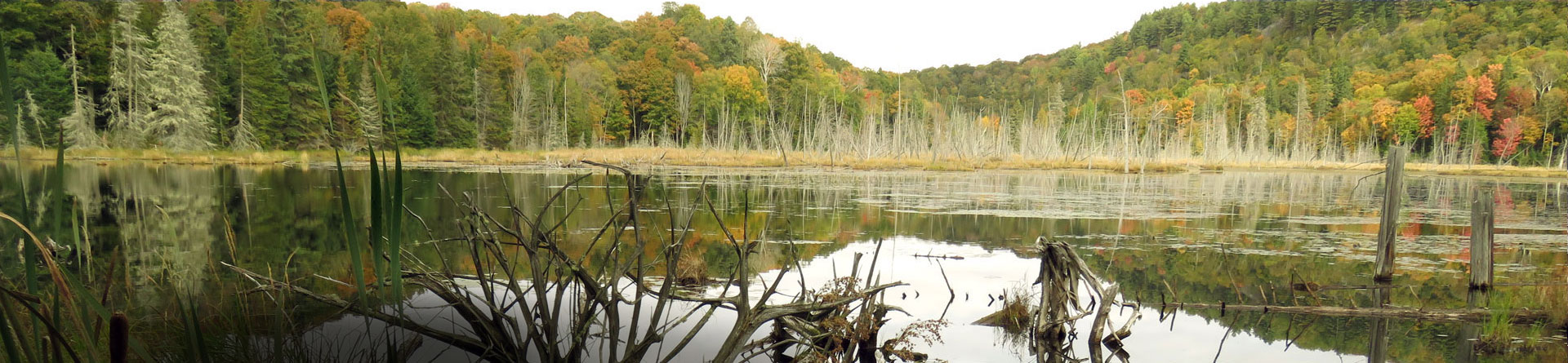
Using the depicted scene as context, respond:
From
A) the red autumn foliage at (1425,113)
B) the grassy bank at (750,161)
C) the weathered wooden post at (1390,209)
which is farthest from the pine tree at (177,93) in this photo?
the red autumn foliage at (1425,113)

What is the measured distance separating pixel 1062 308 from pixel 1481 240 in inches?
206

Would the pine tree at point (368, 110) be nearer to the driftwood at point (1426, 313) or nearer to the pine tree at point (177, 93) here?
the driftwood at point (1426, 313)

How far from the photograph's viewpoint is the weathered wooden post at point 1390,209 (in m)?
7.98

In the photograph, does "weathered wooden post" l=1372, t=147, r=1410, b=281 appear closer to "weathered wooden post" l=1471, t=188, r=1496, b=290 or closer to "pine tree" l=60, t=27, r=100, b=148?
"weathered wooden post" l=1471, t=188, r=1496, b=290

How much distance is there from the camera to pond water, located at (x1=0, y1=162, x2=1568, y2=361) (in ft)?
20.3

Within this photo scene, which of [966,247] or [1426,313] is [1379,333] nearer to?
[1426,313]

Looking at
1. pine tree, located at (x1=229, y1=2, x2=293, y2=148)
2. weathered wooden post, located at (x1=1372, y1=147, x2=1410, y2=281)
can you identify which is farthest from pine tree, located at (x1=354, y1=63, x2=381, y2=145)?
pine tree, located at (x1=229, y1=2, x2=293, y2=148)

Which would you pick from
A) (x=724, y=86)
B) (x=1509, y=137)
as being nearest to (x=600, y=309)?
(x=724, y=86)

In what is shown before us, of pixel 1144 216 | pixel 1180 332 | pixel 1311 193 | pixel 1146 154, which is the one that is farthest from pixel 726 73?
pixel 1180 332

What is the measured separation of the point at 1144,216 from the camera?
52.9 feet

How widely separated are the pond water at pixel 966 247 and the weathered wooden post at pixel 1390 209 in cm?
32

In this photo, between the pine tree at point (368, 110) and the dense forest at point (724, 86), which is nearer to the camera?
the pine tree at point (368, 110)

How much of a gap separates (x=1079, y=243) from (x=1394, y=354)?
5.56 meters

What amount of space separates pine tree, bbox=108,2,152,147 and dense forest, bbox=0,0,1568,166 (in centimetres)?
19
